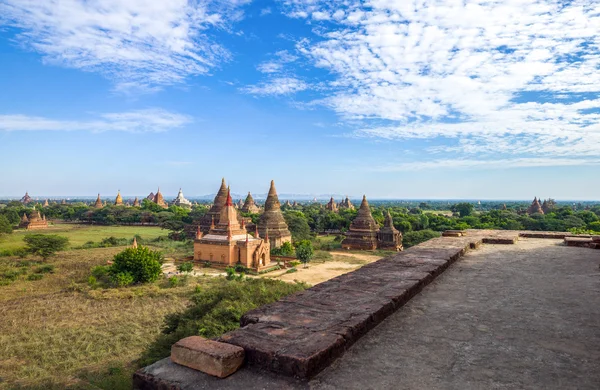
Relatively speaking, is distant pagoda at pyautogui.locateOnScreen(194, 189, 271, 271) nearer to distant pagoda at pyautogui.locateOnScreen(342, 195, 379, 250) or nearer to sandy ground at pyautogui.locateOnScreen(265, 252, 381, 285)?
sandy ground at pyautogui.locateOnScreen(265, 252, 381, 285)

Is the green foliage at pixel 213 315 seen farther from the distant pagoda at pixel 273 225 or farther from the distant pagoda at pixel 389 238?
the distant pagoda at pixel 389 238

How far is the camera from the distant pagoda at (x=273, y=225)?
28.8m

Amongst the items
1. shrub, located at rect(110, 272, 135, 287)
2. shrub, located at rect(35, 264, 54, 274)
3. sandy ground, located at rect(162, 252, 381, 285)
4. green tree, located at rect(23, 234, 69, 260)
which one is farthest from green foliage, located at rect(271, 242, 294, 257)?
green tree, located at rect(23, 234, 69, 260)

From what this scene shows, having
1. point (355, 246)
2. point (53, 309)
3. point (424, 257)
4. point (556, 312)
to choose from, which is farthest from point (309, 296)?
point (355, 246)


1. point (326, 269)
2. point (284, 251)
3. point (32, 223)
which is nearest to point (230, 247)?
point (284, 251)

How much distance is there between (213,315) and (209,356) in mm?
7398

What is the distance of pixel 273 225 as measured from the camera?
29344mm

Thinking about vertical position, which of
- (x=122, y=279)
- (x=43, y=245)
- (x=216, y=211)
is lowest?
(x=122, y=279)

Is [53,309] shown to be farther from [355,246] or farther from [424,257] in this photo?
[355,246]

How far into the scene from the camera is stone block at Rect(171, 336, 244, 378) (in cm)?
189

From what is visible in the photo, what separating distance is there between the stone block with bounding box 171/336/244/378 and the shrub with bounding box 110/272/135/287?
1777cm

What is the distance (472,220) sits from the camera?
43906 mm

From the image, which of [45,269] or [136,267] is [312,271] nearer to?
[136,267]

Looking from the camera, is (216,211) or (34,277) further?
(216,211)
